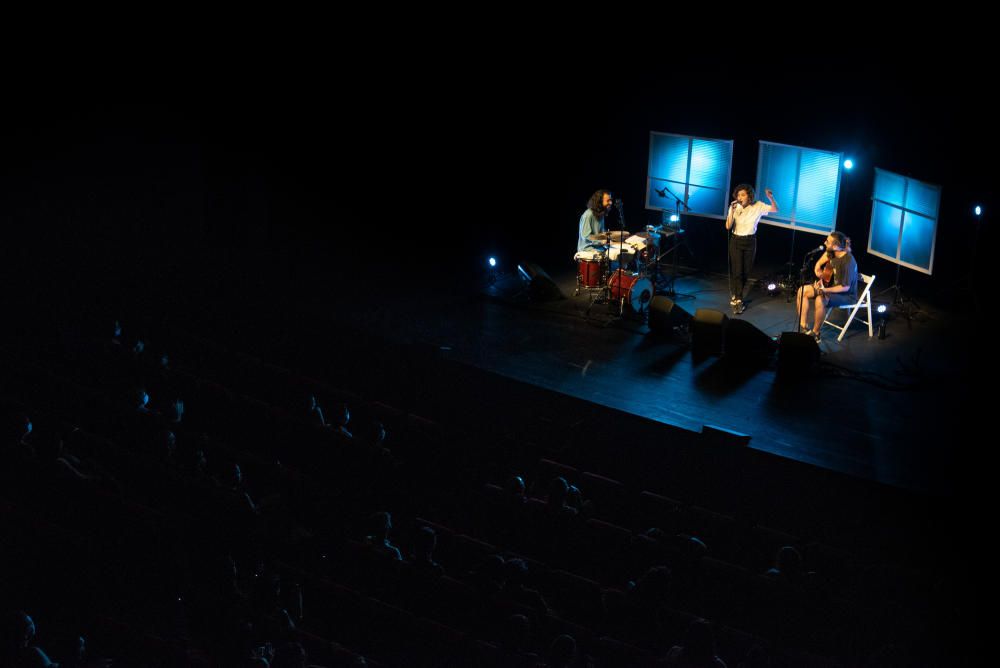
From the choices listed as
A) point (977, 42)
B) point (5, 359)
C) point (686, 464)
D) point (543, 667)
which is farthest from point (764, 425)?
point (5, 359)

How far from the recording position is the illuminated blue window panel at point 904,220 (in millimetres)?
11758

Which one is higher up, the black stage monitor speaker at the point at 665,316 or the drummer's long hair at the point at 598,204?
the drummer's long hair at the point at 598,204

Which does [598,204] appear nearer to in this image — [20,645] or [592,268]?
[592,268]

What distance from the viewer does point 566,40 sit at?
42.4 feet

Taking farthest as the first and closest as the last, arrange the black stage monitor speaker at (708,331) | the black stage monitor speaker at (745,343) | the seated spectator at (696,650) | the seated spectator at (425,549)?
the black stage monitor speaker at (708,331) → the black stage monitor speaker at (745,343) → the seated spectator at (425,549) → the seated spectator at (696,650)

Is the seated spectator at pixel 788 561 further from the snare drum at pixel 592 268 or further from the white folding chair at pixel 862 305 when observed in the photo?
the snare drum at pixel 592 268

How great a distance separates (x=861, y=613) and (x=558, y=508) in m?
2.00

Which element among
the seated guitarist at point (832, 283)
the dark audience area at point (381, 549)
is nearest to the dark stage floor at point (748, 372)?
the seated guitarist at point (832, 283)

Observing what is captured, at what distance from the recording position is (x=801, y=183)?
12898mm

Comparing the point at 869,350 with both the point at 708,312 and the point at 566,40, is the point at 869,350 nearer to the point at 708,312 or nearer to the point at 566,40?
the point at 708,312

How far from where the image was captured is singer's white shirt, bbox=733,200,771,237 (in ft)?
38.2

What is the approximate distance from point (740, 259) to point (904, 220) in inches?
72.2

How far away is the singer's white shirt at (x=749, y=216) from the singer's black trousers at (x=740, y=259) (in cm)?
8

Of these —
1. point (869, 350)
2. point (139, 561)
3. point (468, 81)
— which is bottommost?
point (139, 561)
